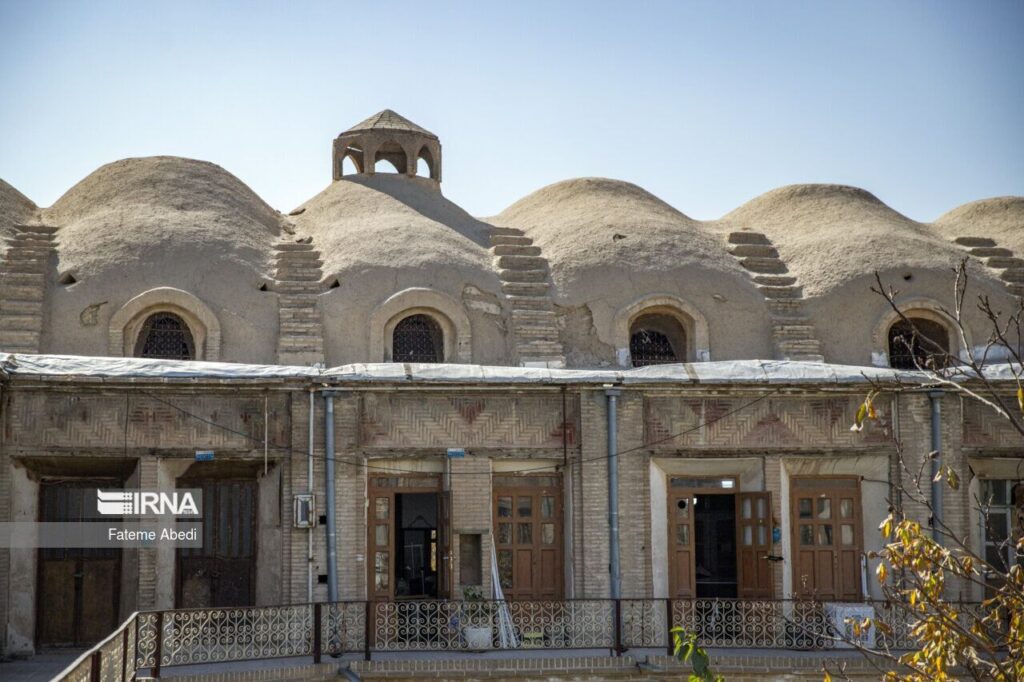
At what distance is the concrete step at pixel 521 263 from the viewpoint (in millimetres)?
22844

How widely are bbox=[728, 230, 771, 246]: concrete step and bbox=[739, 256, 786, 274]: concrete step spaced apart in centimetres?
62

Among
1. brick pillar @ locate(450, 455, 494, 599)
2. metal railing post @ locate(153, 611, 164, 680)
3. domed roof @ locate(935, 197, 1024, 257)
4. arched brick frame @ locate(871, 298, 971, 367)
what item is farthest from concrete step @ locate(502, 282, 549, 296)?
metal railing post @ locate(153, 611, 164, 680)

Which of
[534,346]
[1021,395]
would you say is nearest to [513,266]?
[534,346]

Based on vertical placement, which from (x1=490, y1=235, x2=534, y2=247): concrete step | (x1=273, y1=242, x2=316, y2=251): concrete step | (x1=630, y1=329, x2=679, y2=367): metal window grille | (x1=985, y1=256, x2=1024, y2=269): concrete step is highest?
(x1=490, y1=235, x2=534, y2=247): concrete step

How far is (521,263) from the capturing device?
22891 millimetres

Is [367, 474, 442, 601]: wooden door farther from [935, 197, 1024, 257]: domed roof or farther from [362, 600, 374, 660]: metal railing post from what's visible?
[935, 197, 1024, 257]: domed roof

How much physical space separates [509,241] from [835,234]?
5.96 m

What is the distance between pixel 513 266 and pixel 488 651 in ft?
25.7

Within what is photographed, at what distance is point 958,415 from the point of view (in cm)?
1917

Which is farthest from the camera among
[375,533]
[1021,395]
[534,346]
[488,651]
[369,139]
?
[369,139]

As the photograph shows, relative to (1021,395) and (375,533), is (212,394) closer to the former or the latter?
(375,533)

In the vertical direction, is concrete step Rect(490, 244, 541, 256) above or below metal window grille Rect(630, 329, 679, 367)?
above

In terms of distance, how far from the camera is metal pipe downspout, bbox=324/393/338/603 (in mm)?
17797

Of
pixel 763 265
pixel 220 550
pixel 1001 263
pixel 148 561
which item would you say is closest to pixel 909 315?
pixel 763 265
